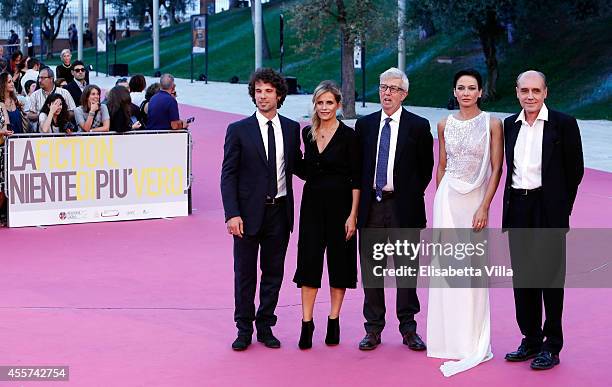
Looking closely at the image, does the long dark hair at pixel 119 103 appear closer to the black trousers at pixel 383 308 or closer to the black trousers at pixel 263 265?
the black trousers at pixel 263 265

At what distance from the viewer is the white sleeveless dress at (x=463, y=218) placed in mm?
7770

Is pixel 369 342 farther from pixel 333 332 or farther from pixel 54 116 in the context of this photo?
pixel 54 116

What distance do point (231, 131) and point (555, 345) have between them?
2.55 metres

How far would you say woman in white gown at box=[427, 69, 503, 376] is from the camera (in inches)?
305

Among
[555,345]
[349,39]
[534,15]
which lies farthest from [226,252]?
[534,15]

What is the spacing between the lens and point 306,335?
8.17m

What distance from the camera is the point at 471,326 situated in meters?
7.79

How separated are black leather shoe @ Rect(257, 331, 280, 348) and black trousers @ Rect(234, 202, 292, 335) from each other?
0.03m

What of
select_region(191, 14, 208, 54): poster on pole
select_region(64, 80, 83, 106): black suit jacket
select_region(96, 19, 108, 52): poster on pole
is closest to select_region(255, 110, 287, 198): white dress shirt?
select_region(64, 80, 83, 106): black suit jacket

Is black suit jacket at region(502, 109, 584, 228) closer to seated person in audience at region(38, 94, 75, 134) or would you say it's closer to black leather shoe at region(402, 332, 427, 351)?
black leather shoe at region(402, 332, 427, 351)

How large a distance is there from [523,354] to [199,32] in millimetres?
39315

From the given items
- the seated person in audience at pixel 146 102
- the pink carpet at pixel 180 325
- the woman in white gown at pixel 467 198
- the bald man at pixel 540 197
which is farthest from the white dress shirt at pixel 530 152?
the seated person in audience at pixel 146 102

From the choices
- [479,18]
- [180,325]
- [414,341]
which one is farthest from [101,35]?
[414,341]

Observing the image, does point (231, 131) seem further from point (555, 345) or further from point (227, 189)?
point (555, 345)
